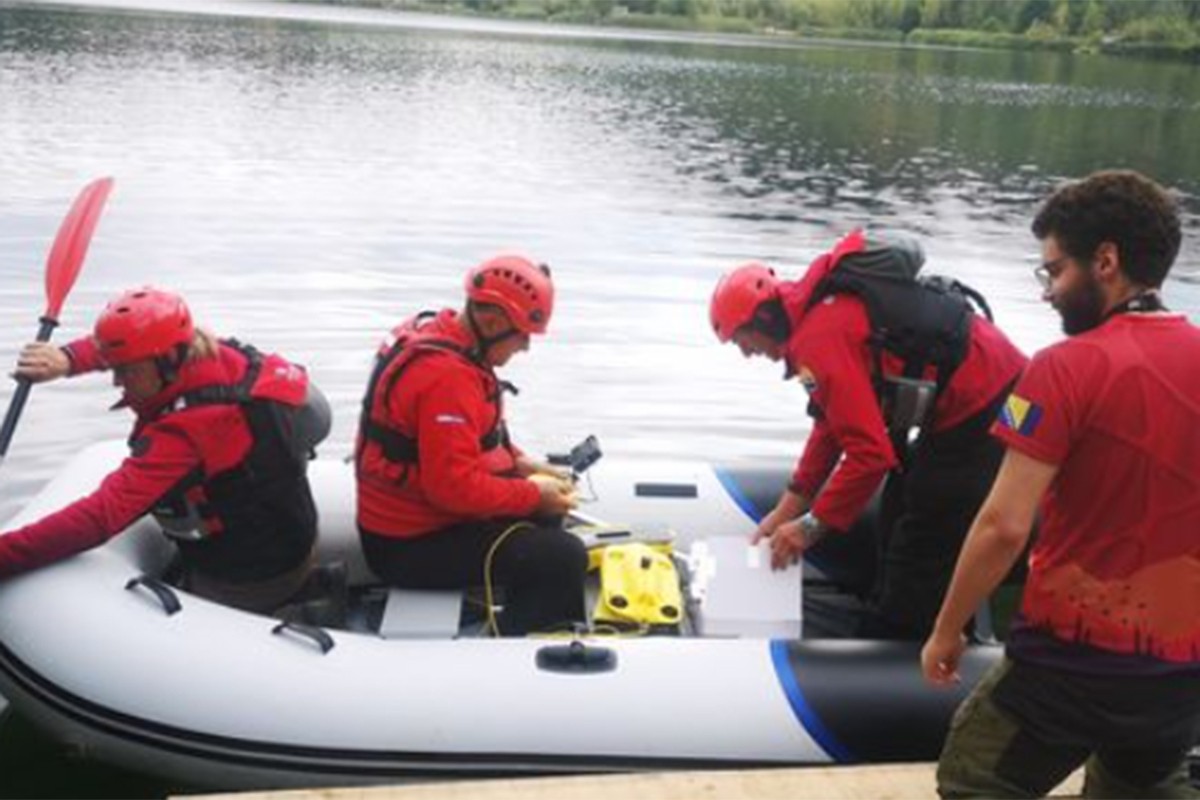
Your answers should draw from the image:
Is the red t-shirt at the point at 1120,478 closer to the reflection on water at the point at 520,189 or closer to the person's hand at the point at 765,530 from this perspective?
the person's hand at the point at 765,530

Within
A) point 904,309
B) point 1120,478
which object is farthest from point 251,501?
point 1120,478

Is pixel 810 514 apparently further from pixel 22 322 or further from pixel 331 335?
pixel 22 322

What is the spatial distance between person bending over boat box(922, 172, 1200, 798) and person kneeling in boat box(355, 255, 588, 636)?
161 centimetres

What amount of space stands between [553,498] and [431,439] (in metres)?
0.49

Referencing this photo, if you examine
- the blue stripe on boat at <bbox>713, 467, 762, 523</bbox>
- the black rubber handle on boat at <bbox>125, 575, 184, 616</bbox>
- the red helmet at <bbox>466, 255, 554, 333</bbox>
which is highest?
the red helmet at <bbox>466, 255, 554, 333</bbox>

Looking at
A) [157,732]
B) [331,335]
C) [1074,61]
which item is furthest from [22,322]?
[1074,61]

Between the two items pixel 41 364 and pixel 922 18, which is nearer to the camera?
pixel 41 364

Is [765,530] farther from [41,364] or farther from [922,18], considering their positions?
[922,18]

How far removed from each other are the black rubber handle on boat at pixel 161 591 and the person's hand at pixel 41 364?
70 centimetres

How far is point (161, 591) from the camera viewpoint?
12.1 feet

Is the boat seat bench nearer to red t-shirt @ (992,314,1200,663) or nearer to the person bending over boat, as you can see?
the person bending over boat

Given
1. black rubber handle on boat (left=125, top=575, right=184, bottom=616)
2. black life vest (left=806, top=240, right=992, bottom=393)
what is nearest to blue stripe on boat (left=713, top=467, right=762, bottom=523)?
black life vest (left=806, top=240, right=992, bottom=393)

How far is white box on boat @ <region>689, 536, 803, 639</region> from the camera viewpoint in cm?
391

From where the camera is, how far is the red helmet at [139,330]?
353 cm
